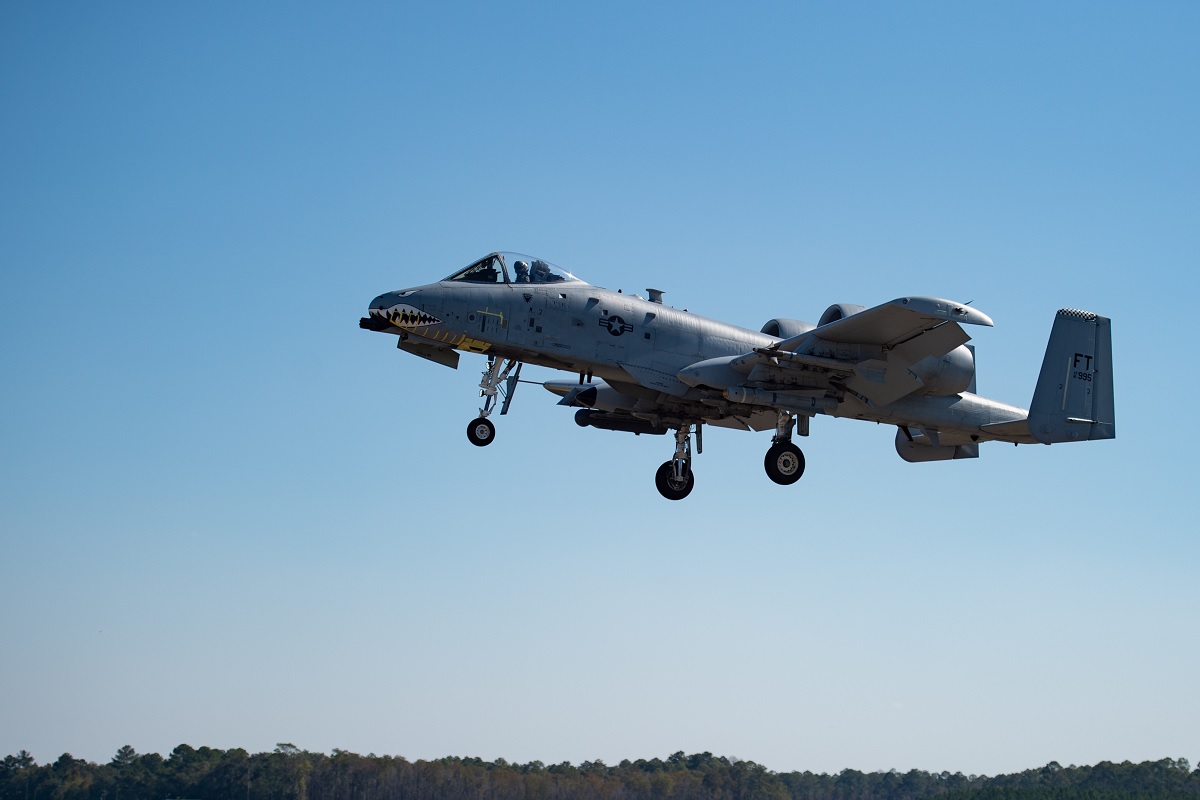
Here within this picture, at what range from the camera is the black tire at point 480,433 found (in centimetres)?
2716

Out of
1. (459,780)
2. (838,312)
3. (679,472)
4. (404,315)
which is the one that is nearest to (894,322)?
(838,312)

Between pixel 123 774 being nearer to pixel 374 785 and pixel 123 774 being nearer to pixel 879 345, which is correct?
pixel 374 785

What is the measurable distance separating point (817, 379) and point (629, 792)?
35.7 m

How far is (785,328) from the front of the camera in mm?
29641

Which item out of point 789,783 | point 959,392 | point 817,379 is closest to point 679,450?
point 817,379

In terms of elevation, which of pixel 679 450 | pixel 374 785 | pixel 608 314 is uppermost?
pixel 608 314

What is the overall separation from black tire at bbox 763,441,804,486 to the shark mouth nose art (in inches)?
312

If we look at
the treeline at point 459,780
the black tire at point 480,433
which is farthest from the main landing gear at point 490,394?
the treeline at point 459,780

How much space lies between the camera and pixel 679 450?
30.3 m

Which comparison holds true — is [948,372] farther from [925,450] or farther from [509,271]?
[509,271]

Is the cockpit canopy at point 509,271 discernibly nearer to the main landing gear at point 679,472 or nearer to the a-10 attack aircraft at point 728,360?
the a-10 attack aircraft at point 728,360

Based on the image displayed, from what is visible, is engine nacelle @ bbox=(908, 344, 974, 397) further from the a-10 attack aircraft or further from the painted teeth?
the painted teeth

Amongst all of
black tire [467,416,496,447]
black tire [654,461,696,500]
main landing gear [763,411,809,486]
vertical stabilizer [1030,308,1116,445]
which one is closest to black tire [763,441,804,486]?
main landing gear [763,411,809,486]

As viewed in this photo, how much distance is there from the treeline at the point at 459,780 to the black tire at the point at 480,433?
32521mm
